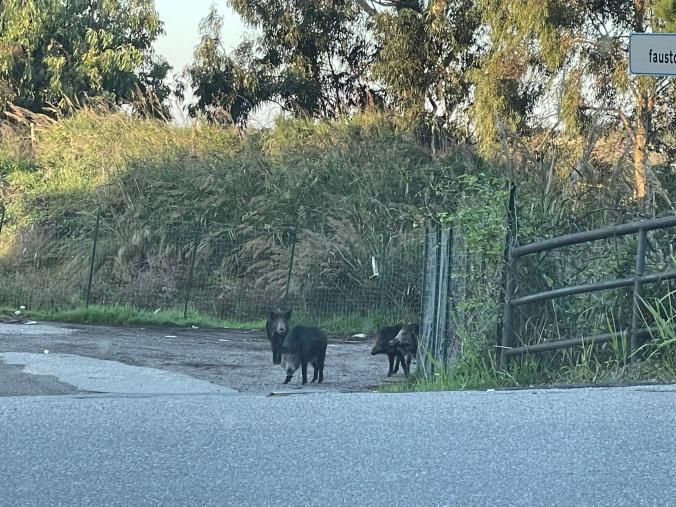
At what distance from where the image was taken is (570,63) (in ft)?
80.4

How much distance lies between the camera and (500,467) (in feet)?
19.9

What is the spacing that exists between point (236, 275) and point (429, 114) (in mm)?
8794

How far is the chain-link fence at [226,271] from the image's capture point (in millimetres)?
21656

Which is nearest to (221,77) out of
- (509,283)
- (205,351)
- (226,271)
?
(226,271)

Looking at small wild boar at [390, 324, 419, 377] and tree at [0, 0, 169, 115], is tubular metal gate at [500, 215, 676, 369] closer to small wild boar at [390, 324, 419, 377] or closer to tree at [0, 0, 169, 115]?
small wild boar at [390, 324, 419, 377]

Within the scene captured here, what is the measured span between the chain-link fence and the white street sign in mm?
12037

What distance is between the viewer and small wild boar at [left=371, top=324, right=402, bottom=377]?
14.2 m

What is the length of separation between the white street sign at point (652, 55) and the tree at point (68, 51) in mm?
25681

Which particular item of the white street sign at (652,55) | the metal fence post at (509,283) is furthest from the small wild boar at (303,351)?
the white street sign at (652,55)

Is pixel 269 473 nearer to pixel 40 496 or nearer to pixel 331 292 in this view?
pixel 40 496

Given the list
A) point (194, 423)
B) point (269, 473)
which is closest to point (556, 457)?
point (269, 473)

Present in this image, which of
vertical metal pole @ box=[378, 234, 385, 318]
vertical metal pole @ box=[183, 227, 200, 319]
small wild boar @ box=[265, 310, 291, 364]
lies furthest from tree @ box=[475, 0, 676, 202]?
small wild boar @ box=[265, 310, 291, 364]

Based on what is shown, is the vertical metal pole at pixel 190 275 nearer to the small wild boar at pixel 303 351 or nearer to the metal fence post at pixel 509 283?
the small wild boar at pixel 303 351

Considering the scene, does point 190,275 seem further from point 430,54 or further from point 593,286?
point 593,286
